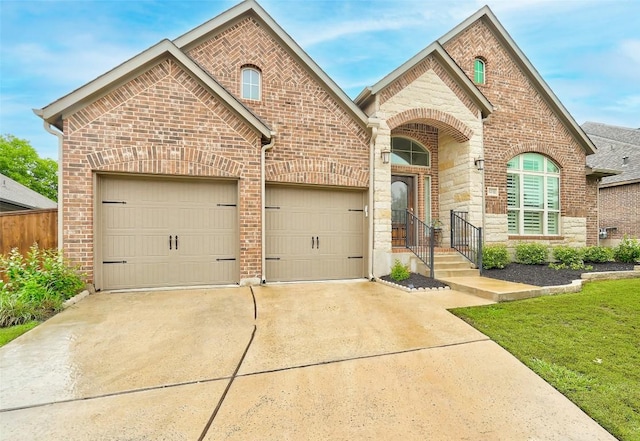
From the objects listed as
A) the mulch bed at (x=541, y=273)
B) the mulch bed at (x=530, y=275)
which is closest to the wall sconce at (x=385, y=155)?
the mulch bed at (x=530, y=275)

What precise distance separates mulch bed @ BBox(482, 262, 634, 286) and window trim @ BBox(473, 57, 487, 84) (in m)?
6.11

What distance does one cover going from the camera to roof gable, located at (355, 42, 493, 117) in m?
7.62

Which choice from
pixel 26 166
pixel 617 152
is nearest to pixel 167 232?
pixel 617 152

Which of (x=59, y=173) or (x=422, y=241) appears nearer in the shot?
(x=59, y=173)

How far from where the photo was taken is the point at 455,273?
7.30m

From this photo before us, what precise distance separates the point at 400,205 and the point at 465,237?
2.17 meters

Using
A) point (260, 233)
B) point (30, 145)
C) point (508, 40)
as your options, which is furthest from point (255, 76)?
point (30, 145)

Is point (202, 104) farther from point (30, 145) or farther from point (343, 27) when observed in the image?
point (30, 145)

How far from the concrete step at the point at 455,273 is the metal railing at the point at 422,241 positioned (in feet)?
0.54

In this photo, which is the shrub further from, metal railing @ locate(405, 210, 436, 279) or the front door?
the front door

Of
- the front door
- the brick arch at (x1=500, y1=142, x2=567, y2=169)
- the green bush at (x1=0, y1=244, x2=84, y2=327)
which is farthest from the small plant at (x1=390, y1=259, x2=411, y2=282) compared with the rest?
the green bush at (x1=0, y1=244, x2=84, y2=327)

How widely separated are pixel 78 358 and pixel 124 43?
15243 millimetres

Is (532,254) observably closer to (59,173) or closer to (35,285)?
(35,285)

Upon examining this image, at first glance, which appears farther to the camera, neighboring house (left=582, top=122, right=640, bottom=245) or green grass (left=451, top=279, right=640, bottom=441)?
neighboring house (left=582, top=122, right=640, bottom=245)
